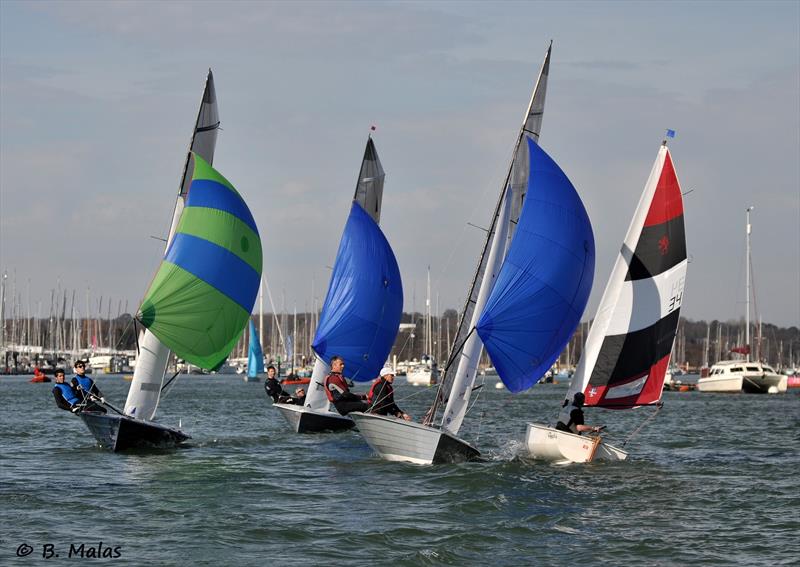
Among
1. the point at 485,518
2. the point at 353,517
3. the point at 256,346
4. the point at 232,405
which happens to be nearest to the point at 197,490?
the point at 353,517

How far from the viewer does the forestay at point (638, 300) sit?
2488 cm

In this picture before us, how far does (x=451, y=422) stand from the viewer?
965 inches

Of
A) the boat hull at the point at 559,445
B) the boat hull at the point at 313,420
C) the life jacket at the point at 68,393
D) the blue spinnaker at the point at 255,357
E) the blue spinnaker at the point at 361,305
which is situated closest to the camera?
the boat hull at the point at 559,445

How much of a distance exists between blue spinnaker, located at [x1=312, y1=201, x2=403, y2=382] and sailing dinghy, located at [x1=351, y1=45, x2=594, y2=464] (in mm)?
A: 7346

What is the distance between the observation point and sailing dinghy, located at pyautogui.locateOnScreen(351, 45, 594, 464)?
23047 millimetres

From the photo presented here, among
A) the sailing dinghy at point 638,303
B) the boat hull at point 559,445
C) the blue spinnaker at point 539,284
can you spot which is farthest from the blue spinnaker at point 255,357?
the blue spinnaker at point 539,284

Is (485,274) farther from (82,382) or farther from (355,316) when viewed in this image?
(82,382)

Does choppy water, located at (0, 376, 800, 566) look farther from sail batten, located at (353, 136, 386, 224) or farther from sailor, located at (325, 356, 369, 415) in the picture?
sail batten, located at (353, 136, 386, 224)

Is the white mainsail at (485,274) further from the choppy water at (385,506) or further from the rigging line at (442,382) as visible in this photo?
the choppy water at (385,506)

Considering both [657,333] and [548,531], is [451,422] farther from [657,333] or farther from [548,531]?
[548,531]

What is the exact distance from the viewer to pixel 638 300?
24.9 metres

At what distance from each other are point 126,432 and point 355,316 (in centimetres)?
805

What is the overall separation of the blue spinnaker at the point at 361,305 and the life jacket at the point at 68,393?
24.3 ft

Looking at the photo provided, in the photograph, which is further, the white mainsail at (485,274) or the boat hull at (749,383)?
the boat hull at (749,383)
